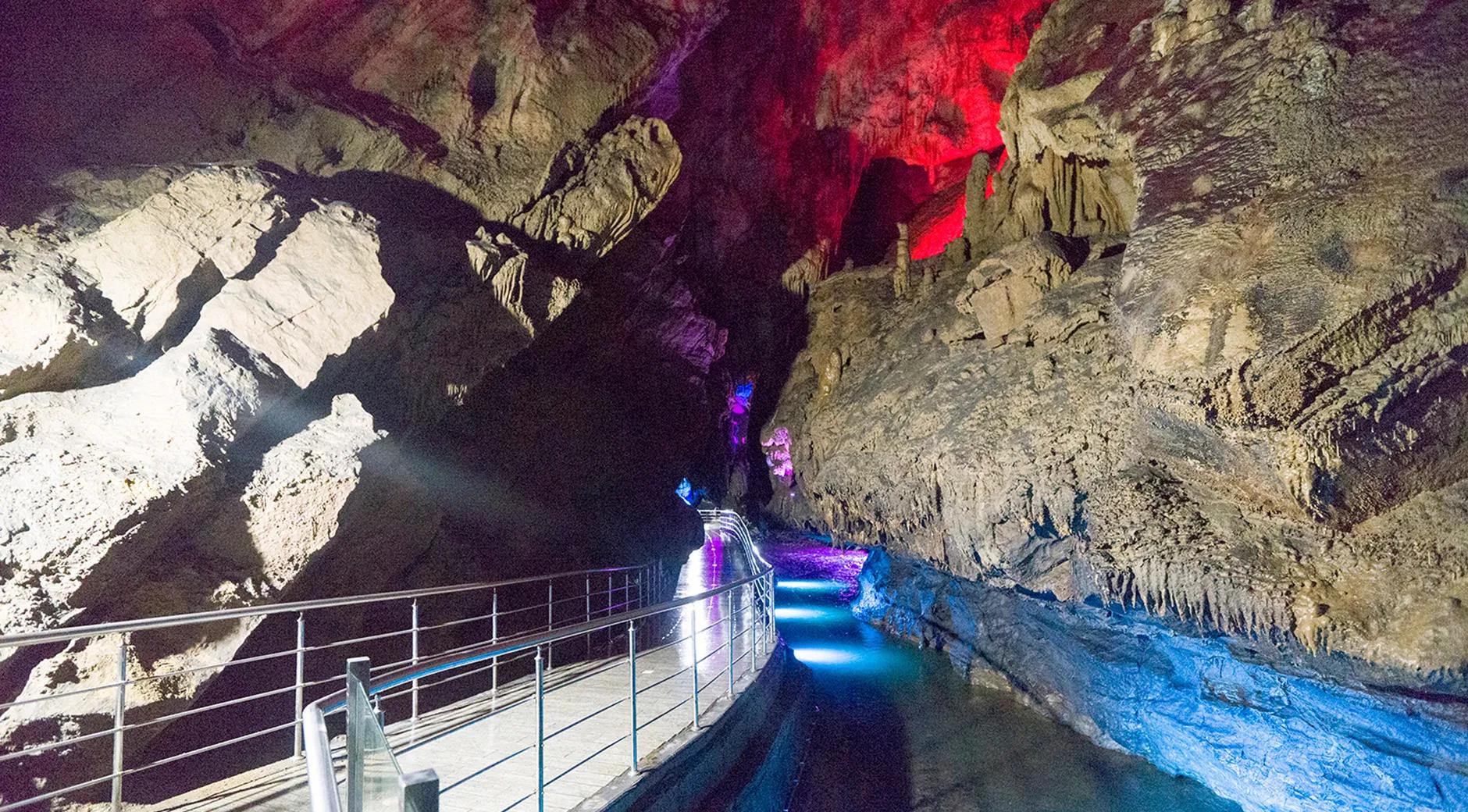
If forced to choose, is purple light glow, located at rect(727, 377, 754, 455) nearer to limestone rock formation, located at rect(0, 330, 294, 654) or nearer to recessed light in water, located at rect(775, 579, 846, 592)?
recessed light in water, located at rect(775, 579, 846, 592)

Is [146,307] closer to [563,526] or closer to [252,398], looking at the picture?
[252,398]

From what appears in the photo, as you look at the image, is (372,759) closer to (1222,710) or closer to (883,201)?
(1222,710)

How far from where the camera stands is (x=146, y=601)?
17.6ft

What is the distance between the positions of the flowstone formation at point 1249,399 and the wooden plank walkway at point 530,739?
3.92 m

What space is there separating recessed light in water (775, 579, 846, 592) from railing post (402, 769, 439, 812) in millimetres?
21920

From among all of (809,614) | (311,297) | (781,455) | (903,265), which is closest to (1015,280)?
Result: (903,265)

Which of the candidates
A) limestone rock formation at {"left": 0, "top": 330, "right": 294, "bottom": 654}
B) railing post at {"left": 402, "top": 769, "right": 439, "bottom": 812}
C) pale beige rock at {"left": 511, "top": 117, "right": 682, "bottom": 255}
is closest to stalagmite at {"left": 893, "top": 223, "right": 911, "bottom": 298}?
pale beige rock at {"left": 511, "top": 117, "right": 682, "bottom": 255}

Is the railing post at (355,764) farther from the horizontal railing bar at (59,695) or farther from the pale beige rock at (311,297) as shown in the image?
the pale beige rock at (311,297)

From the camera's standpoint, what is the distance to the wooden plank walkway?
13.9 ft

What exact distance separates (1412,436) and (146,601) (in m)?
9.43

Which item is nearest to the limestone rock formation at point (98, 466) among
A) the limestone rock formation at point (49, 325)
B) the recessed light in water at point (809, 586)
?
the limestone rock formation at point (49, 325)

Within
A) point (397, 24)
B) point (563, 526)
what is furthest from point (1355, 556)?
point (397, 24)

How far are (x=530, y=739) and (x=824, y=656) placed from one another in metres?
10.1

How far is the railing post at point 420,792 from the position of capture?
5.16 feet
